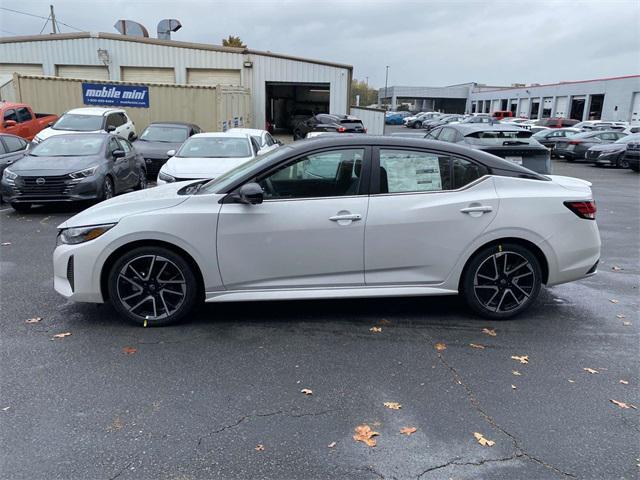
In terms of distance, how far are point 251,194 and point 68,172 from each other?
6474mm

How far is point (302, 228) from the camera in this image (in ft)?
14.1

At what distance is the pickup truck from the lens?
1497cm

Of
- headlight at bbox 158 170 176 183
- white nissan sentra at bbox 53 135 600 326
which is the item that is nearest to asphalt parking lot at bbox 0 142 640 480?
white nissan sentra at bbox 53 135 600 326

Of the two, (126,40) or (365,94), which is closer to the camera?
(126,40)

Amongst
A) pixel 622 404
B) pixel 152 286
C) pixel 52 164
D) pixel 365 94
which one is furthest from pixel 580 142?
pixel 365 94

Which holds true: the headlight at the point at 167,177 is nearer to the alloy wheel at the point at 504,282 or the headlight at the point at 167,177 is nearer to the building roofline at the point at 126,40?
the alloy wheel at the point at 504,282

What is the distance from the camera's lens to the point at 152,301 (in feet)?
14.5

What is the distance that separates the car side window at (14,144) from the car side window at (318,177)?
375 inches

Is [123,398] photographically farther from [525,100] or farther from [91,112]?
[525,100]

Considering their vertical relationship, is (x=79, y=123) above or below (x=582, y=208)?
above

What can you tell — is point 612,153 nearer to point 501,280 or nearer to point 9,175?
point 501,280

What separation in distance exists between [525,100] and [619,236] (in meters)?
62.8

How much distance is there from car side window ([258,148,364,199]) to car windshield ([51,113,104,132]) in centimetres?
1235

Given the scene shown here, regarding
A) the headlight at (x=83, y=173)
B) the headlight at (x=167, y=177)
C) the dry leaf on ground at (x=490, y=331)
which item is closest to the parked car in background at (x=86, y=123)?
the headlight at (x=83, y=173)
